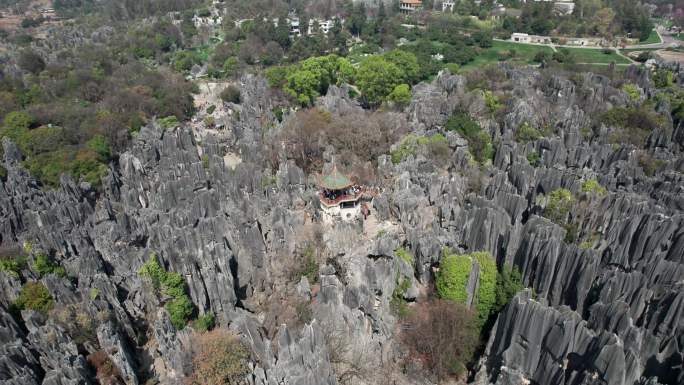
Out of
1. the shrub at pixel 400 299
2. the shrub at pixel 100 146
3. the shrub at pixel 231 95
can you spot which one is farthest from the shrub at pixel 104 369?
the shrub at pixel 231 95

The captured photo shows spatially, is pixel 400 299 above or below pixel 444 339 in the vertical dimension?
below

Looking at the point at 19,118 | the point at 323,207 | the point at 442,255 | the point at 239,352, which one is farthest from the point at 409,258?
the point at 19,118

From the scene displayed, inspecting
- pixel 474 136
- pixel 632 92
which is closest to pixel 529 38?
pixel 632 92

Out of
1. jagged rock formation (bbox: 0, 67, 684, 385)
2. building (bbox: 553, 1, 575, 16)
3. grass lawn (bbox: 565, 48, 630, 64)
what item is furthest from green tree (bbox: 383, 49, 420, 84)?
building (bbox: 553, 1, 575, 16)

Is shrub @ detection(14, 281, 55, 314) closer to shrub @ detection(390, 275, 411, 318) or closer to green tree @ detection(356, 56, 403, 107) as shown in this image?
shrub @ detection(390, 275, 411, 318)

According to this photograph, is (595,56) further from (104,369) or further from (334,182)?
(104,369)
